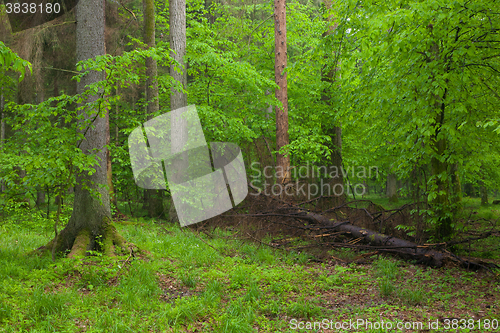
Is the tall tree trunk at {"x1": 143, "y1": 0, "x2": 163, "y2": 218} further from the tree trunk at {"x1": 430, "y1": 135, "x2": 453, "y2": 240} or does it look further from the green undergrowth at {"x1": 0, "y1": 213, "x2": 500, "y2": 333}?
the tree trunk at {"x1": 430, "y1": 135, "x2": 453, "y2": 240}

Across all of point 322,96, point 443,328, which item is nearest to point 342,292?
point 443,328

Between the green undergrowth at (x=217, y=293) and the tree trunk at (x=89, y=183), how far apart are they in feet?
1.62

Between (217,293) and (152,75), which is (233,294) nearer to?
(217,293)

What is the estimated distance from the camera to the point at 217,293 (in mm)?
4926

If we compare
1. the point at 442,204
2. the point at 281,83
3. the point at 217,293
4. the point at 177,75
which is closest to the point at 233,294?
the point at 217,293

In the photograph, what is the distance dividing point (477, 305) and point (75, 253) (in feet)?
20.4

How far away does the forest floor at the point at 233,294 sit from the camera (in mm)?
4004

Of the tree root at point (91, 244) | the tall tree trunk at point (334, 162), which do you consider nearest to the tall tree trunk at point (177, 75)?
the tree root at point (91, 244)

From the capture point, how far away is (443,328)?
394cm

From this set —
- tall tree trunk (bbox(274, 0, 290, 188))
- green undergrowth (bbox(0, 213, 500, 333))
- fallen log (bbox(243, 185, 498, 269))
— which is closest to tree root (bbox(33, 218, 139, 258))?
green undergrowth (bbox(0, 213, 500, 333))

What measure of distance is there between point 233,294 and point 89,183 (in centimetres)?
327

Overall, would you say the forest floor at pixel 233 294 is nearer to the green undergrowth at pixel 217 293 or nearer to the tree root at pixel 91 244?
the green undergrowth at pixel 217 293

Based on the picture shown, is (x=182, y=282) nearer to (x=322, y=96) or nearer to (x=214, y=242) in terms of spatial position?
(x=214, y=242)

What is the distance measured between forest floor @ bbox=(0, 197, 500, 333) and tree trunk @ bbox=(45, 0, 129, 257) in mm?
531
